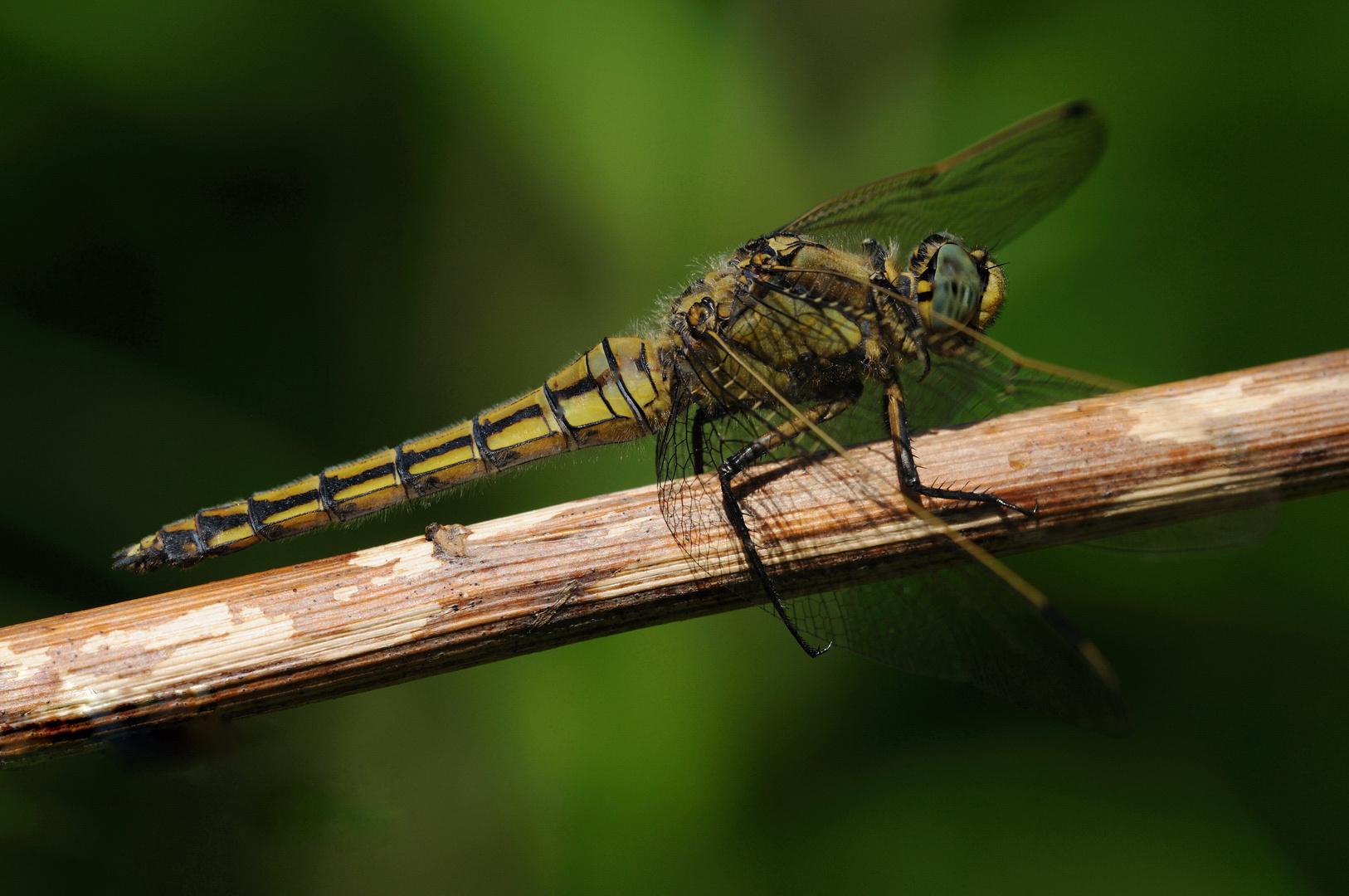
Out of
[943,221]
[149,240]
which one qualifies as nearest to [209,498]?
[149,240]

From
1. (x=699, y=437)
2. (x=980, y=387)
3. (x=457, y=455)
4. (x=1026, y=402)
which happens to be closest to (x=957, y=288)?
(x=980, y=387)

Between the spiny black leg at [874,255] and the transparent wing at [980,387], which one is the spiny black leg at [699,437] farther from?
the spiny black leg at [874,255]

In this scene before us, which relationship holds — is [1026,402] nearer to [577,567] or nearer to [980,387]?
[980,387]

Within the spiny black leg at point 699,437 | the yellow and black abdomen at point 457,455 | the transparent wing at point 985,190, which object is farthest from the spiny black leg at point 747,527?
the transparent wing at point 985,190

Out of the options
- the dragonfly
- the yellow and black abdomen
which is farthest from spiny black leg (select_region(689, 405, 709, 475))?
the yellow and black abdomen

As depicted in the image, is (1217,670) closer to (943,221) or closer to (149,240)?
(943,221)
